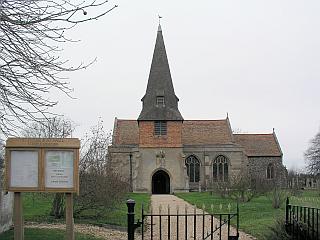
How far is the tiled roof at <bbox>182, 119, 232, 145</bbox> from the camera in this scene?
56.2 metres

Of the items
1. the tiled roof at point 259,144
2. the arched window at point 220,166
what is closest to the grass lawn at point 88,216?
the arched window at point 220,166

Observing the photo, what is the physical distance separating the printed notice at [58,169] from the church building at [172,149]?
38264 mm

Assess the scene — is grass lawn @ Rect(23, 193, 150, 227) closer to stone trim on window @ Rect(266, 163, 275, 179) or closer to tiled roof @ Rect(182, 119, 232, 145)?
tiled roof @ Rect(182, 119, 232, 145)

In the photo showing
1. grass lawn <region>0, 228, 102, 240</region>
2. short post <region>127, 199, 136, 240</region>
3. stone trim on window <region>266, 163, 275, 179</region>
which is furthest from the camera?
stone trim on window <region>266, 163, 275, 179</region>

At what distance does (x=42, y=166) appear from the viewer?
925cm

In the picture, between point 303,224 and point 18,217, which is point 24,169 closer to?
point 18,217

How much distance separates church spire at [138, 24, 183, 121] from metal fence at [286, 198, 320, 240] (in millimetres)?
40393

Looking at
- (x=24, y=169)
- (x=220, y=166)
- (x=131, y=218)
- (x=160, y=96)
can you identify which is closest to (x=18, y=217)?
(x=24, y=169)

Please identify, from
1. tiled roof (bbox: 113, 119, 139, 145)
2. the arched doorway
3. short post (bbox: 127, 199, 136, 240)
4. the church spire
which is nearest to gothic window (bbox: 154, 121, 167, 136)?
the church spire

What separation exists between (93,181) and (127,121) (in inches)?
1578

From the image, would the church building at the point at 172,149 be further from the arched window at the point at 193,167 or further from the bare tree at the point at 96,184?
the bare tree at the point at 96,184

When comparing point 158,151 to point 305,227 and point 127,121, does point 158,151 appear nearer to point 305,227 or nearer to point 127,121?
point 127,121

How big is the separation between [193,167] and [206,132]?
4.48 m

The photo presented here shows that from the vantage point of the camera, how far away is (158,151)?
5169 cm
